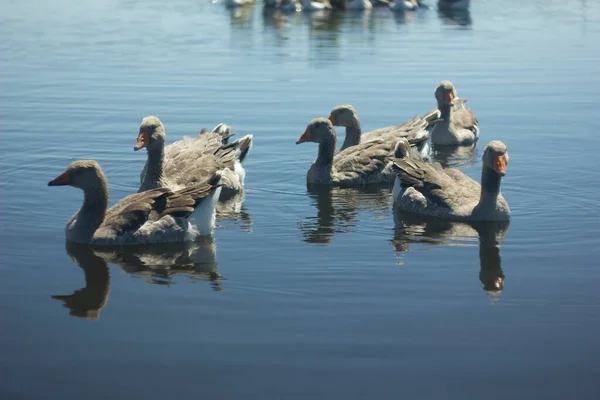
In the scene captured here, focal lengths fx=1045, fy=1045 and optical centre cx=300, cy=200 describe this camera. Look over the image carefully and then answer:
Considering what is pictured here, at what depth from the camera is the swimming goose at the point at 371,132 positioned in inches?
739

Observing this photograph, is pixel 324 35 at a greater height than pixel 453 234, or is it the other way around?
pixel 324 35

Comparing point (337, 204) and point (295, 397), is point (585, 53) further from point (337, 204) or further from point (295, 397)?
point (295, 397)

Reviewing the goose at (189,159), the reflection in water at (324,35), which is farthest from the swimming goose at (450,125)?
the reflection in water at (324,35)

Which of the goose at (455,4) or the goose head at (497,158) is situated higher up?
the goose at (455,4)

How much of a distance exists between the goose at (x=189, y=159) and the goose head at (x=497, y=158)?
3.89 metres

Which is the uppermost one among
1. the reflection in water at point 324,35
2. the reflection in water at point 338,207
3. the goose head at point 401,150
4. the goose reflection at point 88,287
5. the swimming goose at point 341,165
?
the reflection in water at point 324,35

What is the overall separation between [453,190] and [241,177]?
3823 mm

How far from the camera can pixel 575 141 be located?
20.7 m

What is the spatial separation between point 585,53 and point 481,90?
7.74 metres

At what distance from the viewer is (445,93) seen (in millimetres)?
21562

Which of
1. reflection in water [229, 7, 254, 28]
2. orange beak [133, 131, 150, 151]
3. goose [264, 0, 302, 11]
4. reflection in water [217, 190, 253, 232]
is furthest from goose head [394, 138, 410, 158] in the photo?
goose [264, 0, 302, 11]

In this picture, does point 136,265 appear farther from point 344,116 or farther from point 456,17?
point 456,17

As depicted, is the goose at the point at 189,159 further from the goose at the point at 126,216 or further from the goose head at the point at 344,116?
the goose head at the point at 344,116

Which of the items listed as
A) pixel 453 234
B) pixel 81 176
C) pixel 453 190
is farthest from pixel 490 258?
pixel 81 176
